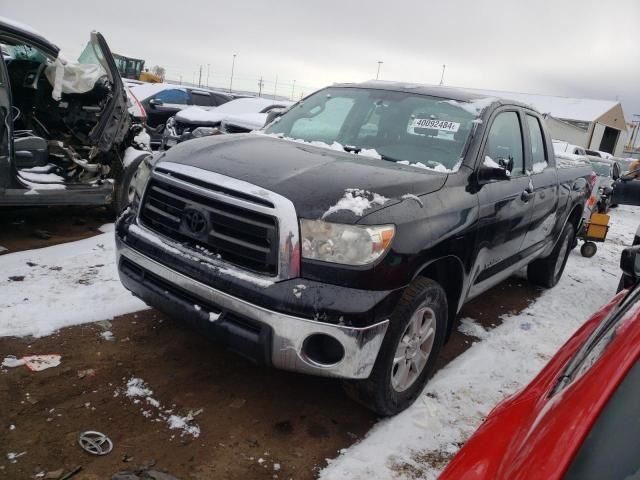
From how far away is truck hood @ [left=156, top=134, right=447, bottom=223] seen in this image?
8.49ft

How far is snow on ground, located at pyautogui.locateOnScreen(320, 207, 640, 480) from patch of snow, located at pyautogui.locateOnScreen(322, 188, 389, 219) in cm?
124

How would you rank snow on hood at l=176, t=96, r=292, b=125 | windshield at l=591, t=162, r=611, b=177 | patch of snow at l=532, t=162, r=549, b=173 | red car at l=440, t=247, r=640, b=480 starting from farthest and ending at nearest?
windshield at l=591, t=162, r=611, b=177 < snow on hood at l=176, t=96, r=292, b=125 < patch of snow at l=532, t=162, r=549, b=173 < red car at l=440, t=247, r=640, b=480

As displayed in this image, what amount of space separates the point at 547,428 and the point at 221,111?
438 inches

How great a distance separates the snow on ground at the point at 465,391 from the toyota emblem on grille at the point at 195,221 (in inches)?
54.4

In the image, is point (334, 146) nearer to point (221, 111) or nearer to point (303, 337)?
point (303, 337)

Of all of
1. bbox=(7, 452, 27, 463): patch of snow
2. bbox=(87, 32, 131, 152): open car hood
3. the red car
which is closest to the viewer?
the red car

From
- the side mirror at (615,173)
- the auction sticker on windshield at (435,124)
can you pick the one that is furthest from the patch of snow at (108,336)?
the side mirror at (615,173)

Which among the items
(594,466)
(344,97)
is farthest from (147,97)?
(594,466)

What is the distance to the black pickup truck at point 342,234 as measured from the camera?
249 cm

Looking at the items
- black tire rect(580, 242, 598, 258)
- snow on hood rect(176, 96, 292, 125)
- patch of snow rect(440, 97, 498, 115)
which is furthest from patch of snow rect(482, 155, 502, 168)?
snow on hood rect(176, 96, 292, 125)

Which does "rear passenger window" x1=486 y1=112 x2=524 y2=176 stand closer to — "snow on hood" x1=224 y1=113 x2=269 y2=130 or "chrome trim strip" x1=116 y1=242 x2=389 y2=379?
"chrome trim strip" x1=116 y1=242 x2=389 y2=379

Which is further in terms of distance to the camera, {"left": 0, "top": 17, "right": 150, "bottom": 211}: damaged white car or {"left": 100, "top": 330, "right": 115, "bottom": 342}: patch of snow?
{"left": 0, "top": 17, "right": 150, "bottom": 211}: damaged white car

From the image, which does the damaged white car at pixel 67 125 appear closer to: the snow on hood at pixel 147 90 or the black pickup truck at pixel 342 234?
the black pickup truck at pixel 342 234

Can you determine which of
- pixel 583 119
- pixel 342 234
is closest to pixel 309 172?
pixel 342 234
